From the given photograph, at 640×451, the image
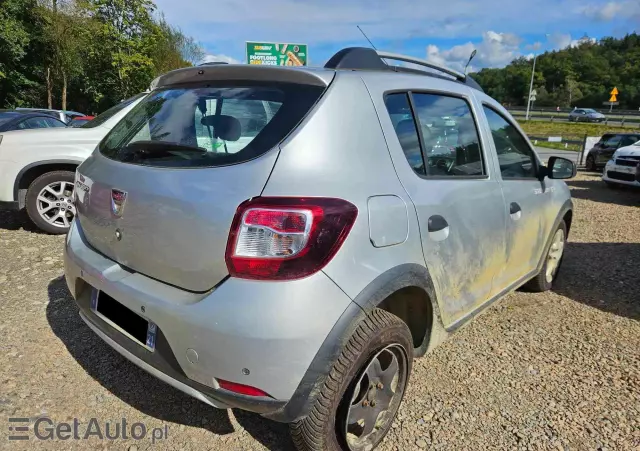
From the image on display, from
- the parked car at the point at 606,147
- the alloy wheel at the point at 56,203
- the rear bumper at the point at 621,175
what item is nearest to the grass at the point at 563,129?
the parked car at the point at 606,147

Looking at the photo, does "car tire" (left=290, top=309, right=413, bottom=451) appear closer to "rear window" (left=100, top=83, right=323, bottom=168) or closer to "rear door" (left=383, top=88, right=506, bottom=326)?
"rear door" (left=383, top=88, right=506, bottom=326)

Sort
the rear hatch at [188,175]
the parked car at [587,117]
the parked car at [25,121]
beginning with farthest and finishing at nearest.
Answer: the parked car at [587,117] < the parked car at [25,121] < the rear hatch at [188,175]

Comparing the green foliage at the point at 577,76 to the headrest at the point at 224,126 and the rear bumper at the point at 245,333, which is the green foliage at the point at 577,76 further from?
the rear bumper at the point at 245,333

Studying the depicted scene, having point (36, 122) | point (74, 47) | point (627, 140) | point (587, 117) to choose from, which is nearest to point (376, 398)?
point (36, 122)

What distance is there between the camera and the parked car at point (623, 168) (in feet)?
35.5

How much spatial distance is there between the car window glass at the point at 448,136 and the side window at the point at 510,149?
27 cm

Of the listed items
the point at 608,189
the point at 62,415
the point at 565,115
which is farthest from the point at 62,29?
the point at 565,115

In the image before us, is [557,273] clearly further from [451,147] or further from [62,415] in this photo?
[62,415]

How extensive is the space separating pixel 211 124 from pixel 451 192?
125 cm

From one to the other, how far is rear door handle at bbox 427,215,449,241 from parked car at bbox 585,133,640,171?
51.7 ft

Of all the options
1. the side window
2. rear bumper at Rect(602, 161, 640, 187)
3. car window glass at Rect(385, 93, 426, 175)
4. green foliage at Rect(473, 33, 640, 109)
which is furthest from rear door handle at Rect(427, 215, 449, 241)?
green foliage at Rect(473, 33, 640, 109)

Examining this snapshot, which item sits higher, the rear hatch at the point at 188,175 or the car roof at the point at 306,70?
the car roof at the point at 306,70

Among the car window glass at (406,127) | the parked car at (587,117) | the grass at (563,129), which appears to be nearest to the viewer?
the car window glass at (406,127)

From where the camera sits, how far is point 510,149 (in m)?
3.20
